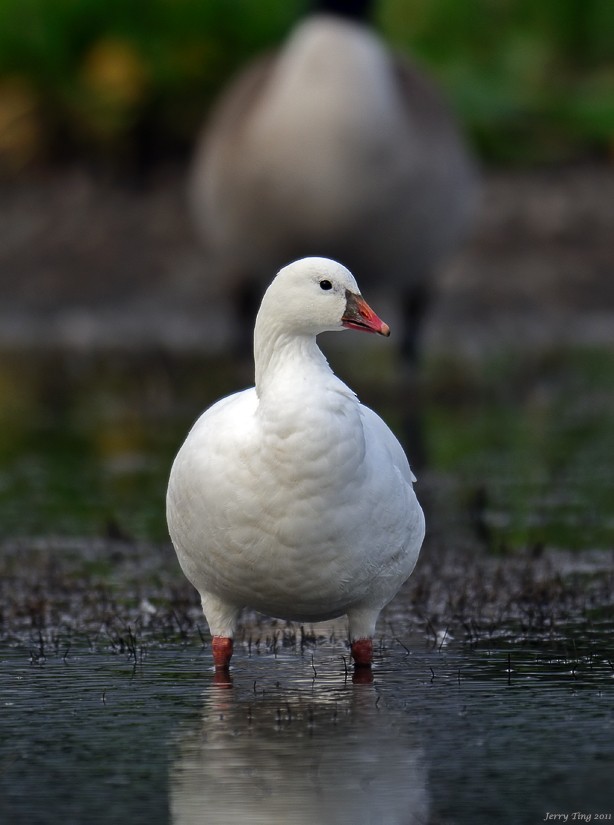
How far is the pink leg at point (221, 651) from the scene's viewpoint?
5758mm

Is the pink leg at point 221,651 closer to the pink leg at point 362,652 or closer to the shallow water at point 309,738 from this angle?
the shallow water at point 309,738

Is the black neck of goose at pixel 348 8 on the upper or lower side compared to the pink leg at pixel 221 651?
upper

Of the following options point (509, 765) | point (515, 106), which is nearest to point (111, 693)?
point (509, 765)

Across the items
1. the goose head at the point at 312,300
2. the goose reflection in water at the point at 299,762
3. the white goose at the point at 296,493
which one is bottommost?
→ the goose reflection in water at the point at 299,762

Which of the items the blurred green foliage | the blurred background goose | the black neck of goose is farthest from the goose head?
the blurred green foliage

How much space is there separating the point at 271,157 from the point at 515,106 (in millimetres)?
6858

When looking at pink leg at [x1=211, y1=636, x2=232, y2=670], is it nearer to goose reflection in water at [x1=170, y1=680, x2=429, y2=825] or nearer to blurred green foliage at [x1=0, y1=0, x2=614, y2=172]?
goose reflection in water at [x1=170, y1=680, x2=429, y2=825]

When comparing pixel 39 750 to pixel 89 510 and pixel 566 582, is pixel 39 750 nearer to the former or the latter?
pixel 566 582

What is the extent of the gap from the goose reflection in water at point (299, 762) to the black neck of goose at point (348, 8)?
814 centimetres

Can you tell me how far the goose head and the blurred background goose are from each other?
22.8ft

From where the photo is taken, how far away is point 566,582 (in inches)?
277

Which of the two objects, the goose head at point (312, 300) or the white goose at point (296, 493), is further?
the goose head at point (312, 300)

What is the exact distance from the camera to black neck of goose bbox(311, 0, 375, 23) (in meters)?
12.9

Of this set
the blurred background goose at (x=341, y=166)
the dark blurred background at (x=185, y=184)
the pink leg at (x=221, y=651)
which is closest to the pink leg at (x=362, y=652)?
the pink leg at (x=221, y=651)
